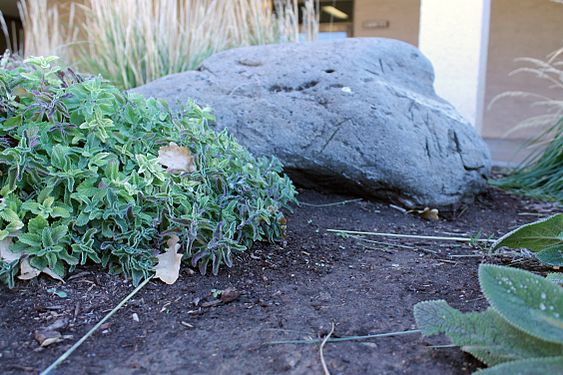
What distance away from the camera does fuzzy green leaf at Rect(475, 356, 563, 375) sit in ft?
3.38

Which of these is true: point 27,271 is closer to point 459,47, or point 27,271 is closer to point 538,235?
point 538,235

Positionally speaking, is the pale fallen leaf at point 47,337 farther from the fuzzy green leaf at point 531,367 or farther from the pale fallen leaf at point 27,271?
the fuzzy green leaf at point 531,367

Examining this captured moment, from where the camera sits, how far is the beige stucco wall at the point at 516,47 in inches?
297

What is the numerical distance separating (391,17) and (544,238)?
696cm

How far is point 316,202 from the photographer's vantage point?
9.36 feet

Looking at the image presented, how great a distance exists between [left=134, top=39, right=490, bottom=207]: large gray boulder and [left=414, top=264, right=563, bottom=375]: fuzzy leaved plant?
5.20ft

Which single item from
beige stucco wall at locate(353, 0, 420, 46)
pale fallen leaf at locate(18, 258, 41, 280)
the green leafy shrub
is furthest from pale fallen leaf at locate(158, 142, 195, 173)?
beige stucco wall at locate(353, 0, 420, 46)

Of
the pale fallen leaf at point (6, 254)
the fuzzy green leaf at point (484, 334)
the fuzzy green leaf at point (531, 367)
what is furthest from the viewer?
the pale fallen leaf at point (6, 254)

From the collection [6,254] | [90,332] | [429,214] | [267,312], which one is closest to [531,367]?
[267,312]

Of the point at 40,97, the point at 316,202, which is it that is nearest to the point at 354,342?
the point at 40,97

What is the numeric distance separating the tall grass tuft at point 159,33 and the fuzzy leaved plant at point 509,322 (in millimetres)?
3214

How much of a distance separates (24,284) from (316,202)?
1.55 meters

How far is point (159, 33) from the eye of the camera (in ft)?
13.3

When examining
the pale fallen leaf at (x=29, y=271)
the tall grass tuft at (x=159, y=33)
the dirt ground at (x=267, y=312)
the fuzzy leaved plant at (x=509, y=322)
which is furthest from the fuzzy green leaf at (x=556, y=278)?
the tall grass tuft at (x=159, y=33)
